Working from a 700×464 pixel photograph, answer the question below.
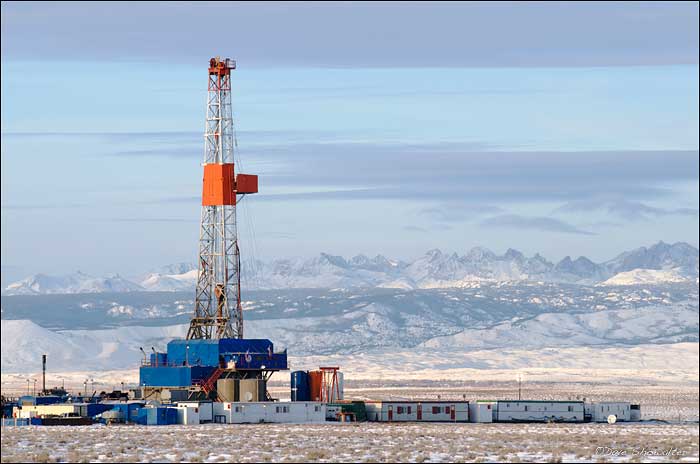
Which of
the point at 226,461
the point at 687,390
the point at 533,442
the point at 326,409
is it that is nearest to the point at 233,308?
the point at 326,409

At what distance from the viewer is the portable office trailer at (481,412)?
8869 cm

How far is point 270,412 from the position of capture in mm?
84000

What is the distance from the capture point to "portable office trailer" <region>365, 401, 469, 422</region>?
87125 mm

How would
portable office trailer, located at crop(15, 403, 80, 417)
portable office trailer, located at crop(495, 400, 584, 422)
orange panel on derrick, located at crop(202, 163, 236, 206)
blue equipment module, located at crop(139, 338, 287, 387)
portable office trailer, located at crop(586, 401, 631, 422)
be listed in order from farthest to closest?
1. orange panel on derrick, located at crop(202, 163, 236, 206)
2. portable office trailer, located at crop(586, 401, 631, 422)
3. portable office trailer, located at crop(495, 400, 584, 422)
4. blue equipment module, located at crop(139, 338, 287, 387)
5. portable office trailer, located at crop(15, 403, 80, 417)

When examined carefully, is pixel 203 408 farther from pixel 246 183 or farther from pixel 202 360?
pixel 246 183

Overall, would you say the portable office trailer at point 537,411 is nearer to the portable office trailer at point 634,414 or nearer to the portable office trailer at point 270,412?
the portable office trailer at point 634,414

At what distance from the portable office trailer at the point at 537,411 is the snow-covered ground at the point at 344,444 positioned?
8.46 meters

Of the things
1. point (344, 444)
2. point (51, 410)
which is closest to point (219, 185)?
point (51, 410)

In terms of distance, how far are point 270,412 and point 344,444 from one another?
72.0 ft

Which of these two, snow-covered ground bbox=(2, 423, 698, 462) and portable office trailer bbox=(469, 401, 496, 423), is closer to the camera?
snow-covered ground bbox=(2, 423, 698, 462)

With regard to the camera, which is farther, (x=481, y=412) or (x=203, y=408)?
(x=481, y=412)

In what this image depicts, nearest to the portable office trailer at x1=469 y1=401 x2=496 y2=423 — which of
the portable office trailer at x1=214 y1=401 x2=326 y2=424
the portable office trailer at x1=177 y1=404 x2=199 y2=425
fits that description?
the portable office trailer at x1=214 y1=401 x2=326 y2=424

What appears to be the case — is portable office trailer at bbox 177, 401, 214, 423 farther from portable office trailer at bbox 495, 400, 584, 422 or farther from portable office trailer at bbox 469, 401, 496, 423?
portable office trailer at bbox 495, 400, 584, 422

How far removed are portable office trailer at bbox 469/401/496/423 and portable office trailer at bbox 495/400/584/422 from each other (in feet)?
1.59
